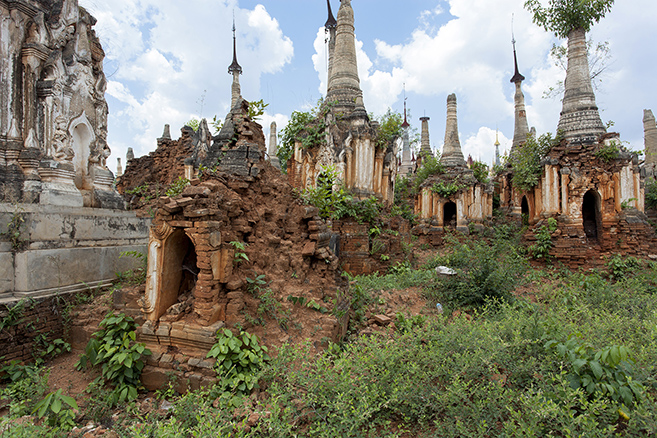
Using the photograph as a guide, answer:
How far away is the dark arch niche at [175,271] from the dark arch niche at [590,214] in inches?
511

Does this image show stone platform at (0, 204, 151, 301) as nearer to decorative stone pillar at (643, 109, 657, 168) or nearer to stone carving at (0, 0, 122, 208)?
stone carving at (0, 0, 122, 208)

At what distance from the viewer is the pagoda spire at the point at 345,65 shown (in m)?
13.7

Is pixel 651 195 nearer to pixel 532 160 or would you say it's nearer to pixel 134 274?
pixel 532 160

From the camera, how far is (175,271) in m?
4.87

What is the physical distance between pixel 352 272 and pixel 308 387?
7335mm

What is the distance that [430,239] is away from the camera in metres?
16.6

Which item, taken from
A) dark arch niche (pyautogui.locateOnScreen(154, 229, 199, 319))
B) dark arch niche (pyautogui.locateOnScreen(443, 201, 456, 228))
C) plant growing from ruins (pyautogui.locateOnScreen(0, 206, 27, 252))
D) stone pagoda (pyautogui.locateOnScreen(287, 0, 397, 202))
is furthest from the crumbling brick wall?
dark arch niche (pyautogui.locateOnScreen(443, 201, 456, 228))

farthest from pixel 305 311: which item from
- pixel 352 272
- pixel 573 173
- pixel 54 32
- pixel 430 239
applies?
pixel 430 239

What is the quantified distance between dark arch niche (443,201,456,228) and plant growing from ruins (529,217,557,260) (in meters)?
5.89

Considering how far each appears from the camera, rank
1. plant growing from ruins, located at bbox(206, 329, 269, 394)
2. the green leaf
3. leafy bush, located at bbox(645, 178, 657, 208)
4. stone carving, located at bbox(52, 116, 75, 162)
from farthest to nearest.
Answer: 1. leafy bush, located at bbox(645, 178, 657, 208)
2. stone carving, located at bbox(52, 116, 75, 162)
3. plant growing from ruins, located at bbox(206, 329, 269, 394)
4. the green leaf

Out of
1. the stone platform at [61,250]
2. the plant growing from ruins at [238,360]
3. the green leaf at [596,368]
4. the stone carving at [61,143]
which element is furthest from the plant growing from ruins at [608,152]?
the stone carving at [61,143]

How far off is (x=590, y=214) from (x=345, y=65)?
1075 cm

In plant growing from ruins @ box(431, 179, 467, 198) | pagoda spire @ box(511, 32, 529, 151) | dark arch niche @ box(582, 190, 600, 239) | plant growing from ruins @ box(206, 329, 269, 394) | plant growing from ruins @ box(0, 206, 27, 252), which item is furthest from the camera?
pagoda spire @ box(511, 32, 529, 151)

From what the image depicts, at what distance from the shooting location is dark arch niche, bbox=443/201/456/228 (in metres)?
17.5
